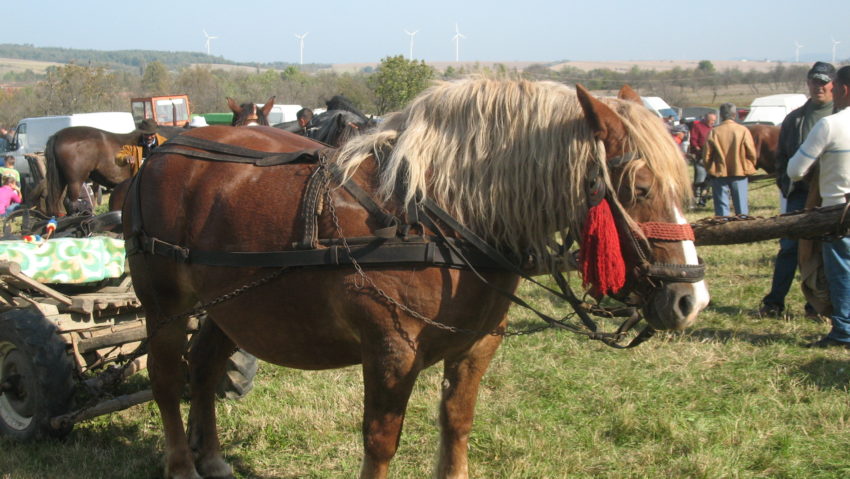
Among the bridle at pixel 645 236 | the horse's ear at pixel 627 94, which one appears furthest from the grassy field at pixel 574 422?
the horse's ear at pixel 627 94

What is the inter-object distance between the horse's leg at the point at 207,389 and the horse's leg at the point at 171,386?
0.09 meters

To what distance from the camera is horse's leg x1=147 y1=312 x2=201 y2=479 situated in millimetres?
3689

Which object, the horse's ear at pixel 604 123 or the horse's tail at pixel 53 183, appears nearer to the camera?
the horse's ear at pixel 604 123

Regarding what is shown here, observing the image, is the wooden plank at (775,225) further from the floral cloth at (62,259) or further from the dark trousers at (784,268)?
the floral cloth at (62,259)

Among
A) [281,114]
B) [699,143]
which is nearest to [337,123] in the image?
[699,143]

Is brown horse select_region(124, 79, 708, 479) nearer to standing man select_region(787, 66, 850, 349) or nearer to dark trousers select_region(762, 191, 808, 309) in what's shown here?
standing man select_region(787, 66, 850, 349)

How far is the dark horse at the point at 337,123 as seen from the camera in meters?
6.39

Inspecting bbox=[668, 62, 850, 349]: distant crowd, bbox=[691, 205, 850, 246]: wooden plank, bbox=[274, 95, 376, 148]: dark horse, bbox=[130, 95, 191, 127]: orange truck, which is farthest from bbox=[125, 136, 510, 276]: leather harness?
bbox=[130, 95, 191, 127]: orange truck

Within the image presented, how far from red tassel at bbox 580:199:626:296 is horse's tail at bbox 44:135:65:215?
1287cm

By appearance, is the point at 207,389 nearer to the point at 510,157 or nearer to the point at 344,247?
the point at 344,247

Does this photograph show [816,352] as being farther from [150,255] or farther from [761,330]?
[150,255]

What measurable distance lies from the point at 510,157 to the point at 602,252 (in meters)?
0.49

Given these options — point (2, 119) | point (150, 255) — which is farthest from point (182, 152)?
point (2, 119)

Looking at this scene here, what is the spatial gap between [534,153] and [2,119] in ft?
172
